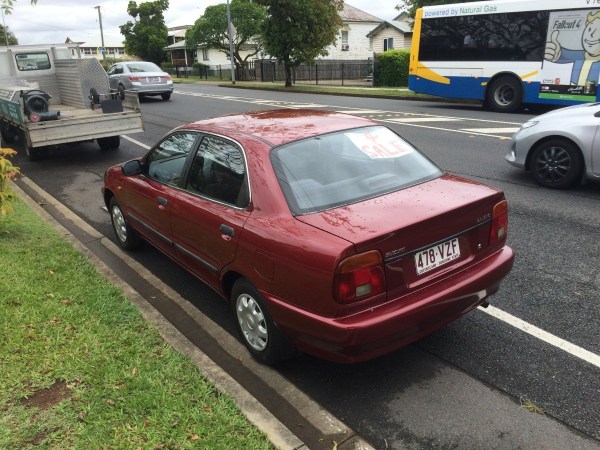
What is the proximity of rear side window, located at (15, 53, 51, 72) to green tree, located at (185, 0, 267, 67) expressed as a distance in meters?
40.0

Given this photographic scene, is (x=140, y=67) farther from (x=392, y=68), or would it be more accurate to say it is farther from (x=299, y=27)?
(x=392, y=68)

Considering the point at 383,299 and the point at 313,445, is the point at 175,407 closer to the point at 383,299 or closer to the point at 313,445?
the point at 313,445

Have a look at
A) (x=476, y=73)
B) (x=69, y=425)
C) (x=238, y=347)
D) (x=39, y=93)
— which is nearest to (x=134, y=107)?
(x=39, y=93)

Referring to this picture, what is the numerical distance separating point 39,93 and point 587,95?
1329 centimetres

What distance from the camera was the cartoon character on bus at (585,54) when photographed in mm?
13391

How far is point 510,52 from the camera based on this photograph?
15.2 m

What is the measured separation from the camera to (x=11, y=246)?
208 inches

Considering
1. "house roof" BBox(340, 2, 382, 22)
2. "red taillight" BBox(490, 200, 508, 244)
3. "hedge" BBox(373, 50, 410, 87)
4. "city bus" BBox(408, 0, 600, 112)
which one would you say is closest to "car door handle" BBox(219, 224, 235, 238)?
"red taillight" BBox(490, 200, 508, 244)

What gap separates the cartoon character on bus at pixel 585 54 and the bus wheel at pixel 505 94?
4.27 ft

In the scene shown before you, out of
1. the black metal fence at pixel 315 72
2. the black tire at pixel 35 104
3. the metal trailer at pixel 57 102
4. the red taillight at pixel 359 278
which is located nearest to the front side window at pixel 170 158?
the red taillight at pixel 359 278

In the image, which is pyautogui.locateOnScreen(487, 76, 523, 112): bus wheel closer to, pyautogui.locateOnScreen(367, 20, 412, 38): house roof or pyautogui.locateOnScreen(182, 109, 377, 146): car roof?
pyautogui.locateOnScreen(182, 109, 377, 146): car roof

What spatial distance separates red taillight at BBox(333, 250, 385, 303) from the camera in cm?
268

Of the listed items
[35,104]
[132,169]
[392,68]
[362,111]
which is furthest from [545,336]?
[392,68]

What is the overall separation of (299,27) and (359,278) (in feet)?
91.2
